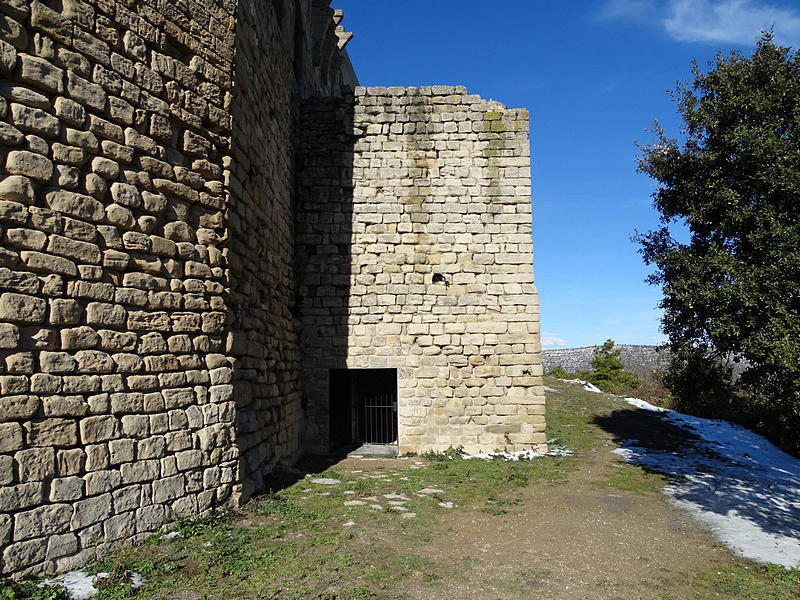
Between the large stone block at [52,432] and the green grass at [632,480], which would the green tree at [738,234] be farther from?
the large stone block at [52,432]

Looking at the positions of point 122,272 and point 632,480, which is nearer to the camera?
point 122,272

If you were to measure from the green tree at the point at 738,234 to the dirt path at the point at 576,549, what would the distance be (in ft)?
6.44

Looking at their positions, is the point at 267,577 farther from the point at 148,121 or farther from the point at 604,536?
the point at 148,121

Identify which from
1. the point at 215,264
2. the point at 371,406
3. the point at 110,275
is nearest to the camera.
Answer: the point at 110,275

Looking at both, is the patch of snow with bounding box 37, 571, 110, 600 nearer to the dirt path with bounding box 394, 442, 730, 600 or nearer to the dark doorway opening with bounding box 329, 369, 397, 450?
the dirt path with bounding box 394, 442, 730, 600

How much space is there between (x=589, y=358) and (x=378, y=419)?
22.7 m

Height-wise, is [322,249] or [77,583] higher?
[322,249]

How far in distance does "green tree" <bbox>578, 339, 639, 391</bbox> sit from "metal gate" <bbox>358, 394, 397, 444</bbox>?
478 inches

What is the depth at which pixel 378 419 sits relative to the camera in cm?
1073

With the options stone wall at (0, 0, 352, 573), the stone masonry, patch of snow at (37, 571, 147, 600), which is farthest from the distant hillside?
patch of snow at (37, 571, 147, 600)

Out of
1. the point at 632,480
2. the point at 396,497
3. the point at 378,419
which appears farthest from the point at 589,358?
the point at 396,497

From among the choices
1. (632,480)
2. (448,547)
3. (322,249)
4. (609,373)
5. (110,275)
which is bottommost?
(632,480)

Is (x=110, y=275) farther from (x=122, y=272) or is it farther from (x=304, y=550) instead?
(x=304, y=550)

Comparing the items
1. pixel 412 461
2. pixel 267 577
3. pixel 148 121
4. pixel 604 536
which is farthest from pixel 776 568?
pixel 148 121
